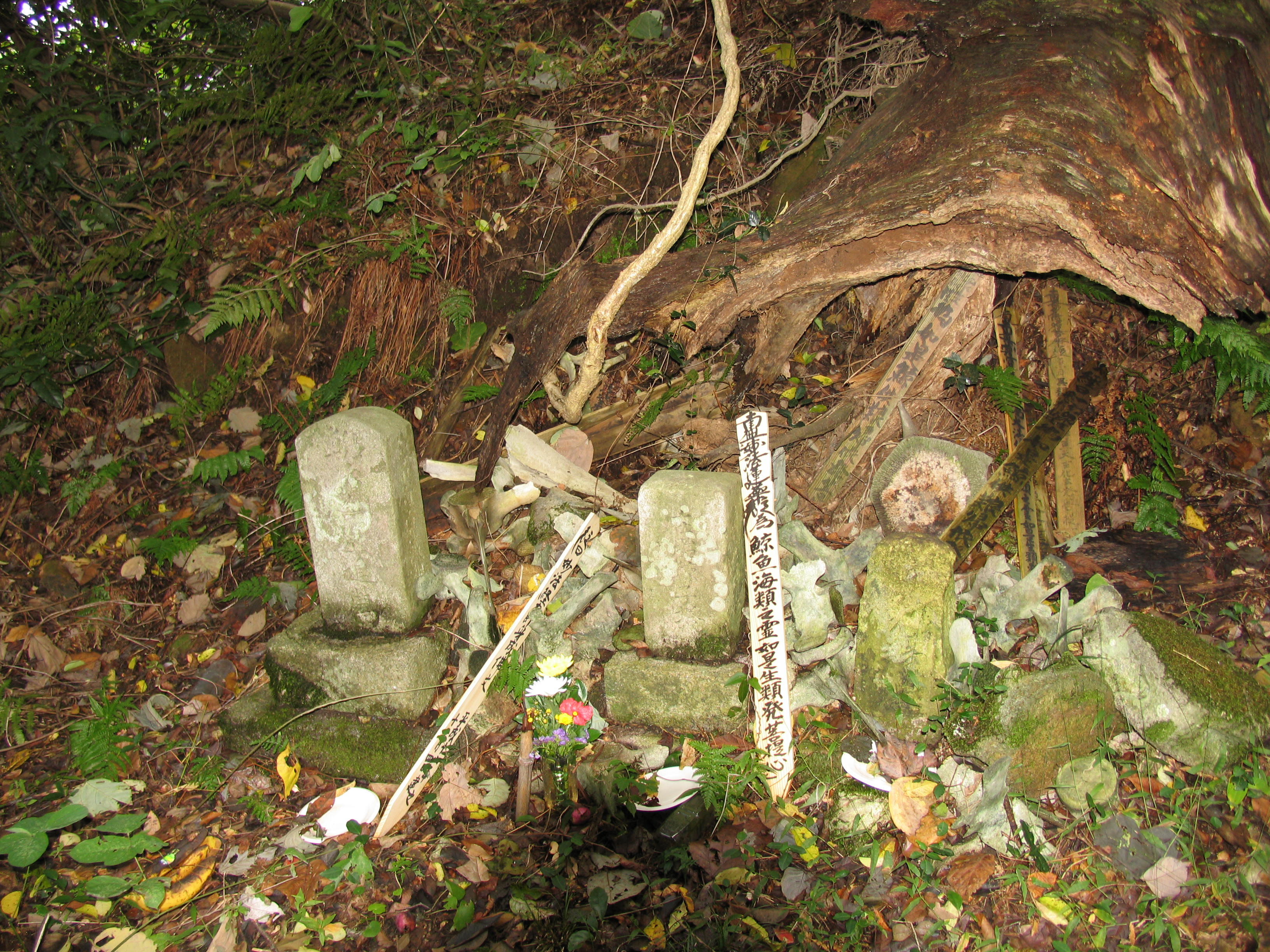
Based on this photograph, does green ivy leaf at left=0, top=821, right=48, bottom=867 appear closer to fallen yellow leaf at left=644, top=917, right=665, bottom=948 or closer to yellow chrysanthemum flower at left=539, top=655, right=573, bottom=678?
yellow chrysanthemum flower at left=539, top=655, right=573, bottom=678

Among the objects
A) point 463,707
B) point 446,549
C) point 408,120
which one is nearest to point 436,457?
point 446,549

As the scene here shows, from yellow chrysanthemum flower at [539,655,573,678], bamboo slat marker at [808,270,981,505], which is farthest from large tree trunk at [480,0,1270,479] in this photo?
yellow chrysanthemum flower at [539,655,573,678]

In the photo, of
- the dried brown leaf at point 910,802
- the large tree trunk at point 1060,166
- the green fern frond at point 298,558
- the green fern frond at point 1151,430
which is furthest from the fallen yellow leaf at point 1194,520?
the green fern frond at point 298,558

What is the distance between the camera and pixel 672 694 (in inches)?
112

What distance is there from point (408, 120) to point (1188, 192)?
4.22 metres

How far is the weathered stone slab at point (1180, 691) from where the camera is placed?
2.40 m

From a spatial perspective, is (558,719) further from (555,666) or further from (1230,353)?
(1230,353)

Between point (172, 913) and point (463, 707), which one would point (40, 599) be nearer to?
point (172, 913)

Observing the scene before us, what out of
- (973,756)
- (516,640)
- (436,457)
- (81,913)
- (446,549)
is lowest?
(81,913)

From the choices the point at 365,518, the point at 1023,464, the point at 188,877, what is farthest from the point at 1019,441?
the point at 188,877

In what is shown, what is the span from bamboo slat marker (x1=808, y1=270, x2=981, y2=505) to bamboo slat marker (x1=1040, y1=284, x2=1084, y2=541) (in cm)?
53

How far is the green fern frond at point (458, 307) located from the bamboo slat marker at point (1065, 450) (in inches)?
122

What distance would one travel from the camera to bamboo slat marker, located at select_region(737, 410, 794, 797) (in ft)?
8.55

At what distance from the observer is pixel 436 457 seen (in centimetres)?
417
